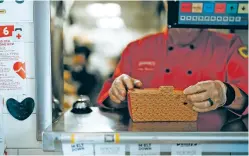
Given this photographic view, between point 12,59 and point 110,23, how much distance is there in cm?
46

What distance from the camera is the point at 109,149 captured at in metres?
1.17

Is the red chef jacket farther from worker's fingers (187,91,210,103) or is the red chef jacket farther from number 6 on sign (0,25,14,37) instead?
number 6 on sign (0,25,14,37)

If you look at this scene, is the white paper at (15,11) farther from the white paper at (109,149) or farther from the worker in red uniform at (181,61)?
the white paper at (109,149)

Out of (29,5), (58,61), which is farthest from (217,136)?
(29,5)

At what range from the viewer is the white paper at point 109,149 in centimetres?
117

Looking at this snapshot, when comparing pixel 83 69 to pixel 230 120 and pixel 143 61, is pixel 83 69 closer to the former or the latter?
pixel 143 61

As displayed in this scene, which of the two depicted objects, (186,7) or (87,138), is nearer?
(87,138)

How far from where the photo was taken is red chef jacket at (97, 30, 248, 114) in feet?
4.67

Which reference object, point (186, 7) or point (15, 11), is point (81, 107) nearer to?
point (15, 11)

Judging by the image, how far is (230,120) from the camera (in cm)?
135

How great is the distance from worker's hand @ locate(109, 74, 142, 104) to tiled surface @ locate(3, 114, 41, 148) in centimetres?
37

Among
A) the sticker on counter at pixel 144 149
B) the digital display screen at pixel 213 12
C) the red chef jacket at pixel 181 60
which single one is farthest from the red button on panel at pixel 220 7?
the sticker on counter at pixel 144 149

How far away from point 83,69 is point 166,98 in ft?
1.41

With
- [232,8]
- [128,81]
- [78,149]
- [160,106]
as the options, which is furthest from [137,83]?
[232,8]
